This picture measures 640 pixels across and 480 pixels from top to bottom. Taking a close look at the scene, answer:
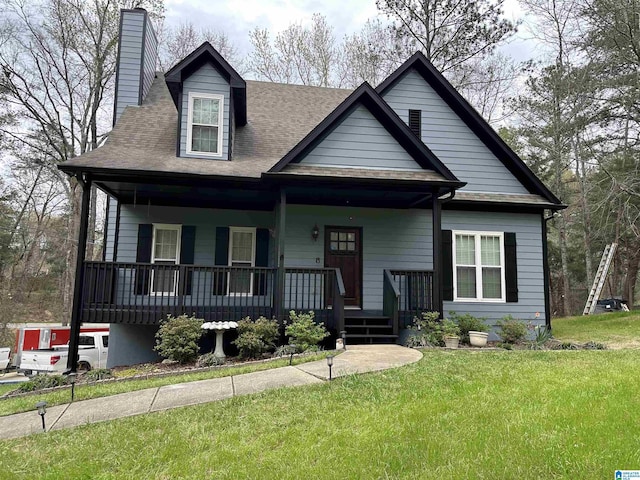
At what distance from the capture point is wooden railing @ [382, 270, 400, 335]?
9.03m

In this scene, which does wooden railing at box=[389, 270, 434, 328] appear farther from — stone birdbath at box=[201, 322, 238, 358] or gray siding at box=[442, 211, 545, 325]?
stone birdbath at box=[201, 322, 238, 358]

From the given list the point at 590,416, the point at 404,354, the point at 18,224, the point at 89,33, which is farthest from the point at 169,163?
the point at 18,224

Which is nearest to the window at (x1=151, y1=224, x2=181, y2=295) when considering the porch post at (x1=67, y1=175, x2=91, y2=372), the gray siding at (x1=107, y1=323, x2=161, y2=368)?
the gray siding at (x1=107, y1=323, x2=161, y2=368)

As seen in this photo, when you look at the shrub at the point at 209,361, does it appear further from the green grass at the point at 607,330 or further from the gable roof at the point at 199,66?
the green grass at the point at 607,330

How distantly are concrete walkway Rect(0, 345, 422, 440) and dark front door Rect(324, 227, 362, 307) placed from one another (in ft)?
13.3

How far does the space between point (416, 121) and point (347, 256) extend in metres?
3.84

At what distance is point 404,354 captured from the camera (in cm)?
724

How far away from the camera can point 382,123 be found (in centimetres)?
1009

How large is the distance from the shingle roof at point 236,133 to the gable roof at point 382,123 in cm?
133

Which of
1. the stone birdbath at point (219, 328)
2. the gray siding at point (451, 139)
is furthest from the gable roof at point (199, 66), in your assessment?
the stone birdbath at point (219, 328)

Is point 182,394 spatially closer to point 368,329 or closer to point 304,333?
point 304,333

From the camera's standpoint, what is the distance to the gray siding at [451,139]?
11562 millimetres

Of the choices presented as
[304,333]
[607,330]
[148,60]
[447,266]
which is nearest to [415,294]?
[447,266]

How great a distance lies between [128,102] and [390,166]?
7328mm
